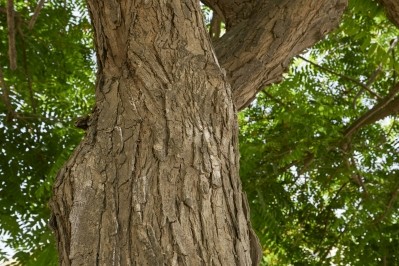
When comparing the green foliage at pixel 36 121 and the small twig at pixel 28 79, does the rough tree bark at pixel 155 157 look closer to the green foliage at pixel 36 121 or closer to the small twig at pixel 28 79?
the green foliage at pixel 36 121

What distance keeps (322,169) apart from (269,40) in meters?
1.63

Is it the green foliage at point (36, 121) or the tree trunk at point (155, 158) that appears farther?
the green foliage at point (36, 121)

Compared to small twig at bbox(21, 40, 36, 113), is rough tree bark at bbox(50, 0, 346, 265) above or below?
below

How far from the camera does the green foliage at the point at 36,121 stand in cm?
293

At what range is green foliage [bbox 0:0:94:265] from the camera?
2926mm

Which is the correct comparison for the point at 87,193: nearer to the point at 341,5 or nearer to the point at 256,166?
the point at 341,5

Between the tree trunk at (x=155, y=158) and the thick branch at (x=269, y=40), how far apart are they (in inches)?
11.4

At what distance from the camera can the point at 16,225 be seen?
2.94 metres

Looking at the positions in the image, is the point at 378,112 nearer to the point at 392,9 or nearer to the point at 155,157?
the point at 392,9

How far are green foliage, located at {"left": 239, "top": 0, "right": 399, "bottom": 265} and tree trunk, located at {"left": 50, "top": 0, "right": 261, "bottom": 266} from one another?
128 centimetres

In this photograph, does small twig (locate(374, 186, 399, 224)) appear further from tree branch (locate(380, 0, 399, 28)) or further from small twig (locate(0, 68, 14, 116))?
small twig (locate(0, 68, 14, 116))

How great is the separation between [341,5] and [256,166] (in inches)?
46.4

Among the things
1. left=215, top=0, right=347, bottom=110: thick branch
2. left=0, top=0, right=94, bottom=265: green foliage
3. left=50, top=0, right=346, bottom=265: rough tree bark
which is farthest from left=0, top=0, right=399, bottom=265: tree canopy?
left=50, top=0, right=346, bottom=265: rough tree bark

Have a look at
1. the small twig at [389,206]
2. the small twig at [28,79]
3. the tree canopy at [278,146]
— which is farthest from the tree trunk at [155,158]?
the small twig at [389,206]
